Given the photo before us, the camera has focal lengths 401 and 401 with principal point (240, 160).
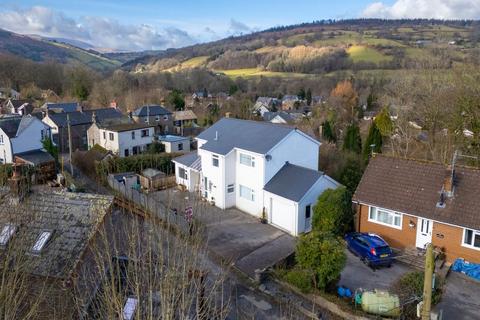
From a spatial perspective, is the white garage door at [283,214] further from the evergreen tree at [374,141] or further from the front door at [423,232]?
the evergreen tree at [374,141]

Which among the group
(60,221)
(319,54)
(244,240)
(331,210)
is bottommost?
(244,240)

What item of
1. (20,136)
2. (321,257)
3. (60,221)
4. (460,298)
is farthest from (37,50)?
(460,298)

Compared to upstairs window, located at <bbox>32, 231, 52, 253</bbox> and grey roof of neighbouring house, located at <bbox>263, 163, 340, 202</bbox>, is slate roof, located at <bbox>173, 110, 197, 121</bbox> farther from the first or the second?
upstairs window, located at <bbox>32, 231, 52, 253</bbox>

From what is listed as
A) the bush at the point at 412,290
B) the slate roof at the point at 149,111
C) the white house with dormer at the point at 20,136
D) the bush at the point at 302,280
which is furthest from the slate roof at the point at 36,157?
the bush at the point at 412,290

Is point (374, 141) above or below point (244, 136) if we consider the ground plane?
below

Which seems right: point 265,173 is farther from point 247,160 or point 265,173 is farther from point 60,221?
point 60,221

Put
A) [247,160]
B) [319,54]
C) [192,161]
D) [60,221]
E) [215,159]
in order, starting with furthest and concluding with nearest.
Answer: [319,54], [192,161], [215,159], [247,160], [60,221]

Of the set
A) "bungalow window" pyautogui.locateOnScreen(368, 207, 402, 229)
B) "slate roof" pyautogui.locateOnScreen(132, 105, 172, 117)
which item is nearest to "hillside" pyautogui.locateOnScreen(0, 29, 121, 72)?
"slate roof" pyautogui.locateOnScreen(132, 105, 172, 117)

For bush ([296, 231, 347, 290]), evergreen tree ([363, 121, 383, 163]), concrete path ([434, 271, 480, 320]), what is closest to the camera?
concrete path ([434, 271, 480, 320])
